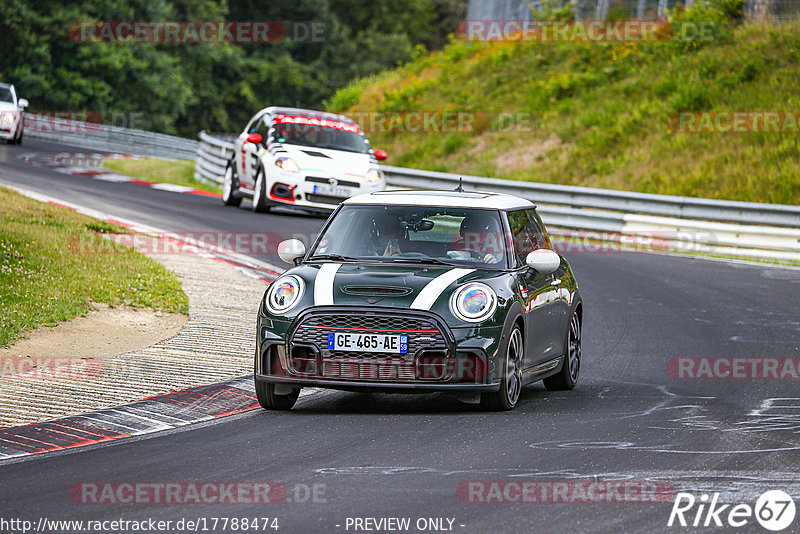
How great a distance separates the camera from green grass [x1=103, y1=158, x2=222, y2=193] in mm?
30766

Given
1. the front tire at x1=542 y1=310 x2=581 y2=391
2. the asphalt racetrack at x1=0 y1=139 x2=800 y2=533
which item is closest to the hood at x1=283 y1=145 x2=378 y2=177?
the asphalt racetrack at x1=0 y1=139 x2=800 y2=533

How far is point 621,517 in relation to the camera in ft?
19.4

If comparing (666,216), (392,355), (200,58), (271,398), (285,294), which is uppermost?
(200,58)

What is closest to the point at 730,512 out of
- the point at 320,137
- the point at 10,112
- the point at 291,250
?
the point at 291,250

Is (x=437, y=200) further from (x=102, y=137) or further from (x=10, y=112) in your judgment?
(x=102, y=137)

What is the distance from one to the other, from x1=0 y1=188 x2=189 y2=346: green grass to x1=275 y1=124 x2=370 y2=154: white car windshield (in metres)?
6.15

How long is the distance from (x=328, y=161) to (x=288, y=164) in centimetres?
70

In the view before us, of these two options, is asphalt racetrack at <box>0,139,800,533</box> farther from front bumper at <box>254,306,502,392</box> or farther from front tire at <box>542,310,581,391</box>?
Answer: front bumper at <box>254,306,502,392</box>

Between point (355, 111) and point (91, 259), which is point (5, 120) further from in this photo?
point (91, 259)

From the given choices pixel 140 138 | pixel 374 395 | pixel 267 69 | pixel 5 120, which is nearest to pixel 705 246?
pixel 374 395

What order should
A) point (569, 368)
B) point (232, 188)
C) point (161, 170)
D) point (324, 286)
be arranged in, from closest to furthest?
point (324, 286) → point (569, 368) → point (232, 188) → point (161, 170)

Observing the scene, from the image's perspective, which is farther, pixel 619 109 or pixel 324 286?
pixel 619 109

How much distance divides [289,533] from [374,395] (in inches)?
170

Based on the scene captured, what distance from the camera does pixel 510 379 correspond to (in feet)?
29.7
